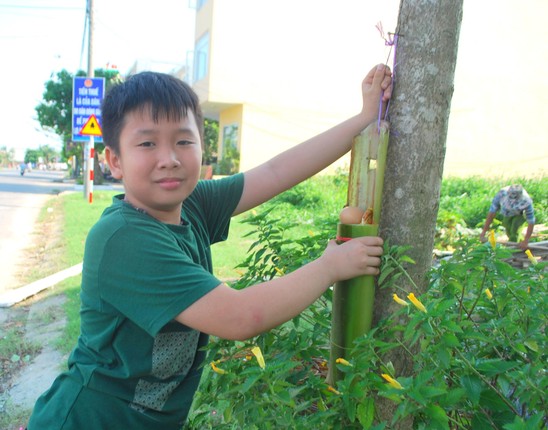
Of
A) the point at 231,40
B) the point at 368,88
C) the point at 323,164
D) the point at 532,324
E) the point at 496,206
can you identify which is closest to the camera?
the point at 532,324

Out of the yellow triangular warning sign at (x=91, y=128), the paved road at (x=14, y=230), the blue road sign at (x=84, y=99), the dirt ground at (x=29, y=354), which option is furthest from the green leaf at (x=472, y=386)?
the blue road sign at (x=84, y=99)

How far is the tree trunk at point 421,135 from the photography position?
5.16ft

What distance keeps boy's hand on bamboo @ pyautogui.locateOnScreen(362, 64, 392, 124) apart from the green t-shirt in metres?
0.70

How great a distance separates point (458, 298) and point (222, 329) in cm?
63

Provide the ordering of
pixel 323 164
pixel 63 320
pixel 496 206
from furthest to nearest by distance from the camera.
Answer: pixel 496 206 < pixel 63 320 < pixel 323 164

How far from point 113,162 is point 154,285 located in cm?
48

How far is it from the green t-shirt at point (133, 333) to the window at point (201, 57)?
57.7 ft

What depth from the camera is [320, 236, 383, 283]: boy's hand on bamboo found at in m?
1.42

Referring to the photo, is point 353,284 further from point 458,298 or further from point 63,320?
point 63,320

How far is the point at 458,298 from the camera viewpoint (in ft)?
4.78

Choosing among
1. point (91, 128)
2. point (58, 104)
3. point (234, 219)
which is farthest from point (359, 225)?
point (58, 104)

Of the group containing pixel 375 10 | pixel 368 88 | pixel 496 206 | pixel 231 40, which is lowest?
pixel 496 206

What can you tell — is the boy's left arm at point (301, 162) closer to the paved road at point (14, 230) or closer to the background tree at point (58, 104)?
the paved road at point (14, 230)

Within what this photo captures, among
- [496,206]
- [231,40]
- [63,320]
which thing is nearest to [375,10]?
[231,40]
